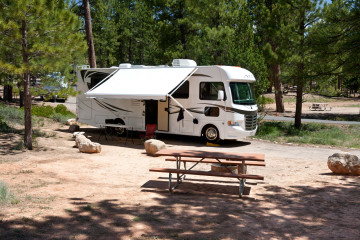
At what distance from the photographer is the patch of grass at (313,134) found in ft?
49.6

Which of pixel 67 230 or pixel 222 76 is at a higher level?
pixel 222 76

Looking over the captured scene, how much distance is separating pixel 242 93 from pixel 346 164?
6015 mm

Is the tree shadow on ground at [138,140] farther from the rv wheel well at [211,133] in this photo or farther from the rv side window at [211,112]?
the rv side window at [211,112]

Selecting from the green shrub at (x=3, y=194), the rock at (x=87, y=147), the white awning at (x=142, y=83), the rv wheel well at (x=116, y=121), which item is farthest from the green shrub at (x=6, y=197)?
the rv wheel well at (x=116, y=121)

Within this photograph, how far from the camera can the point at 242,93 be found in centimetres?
1422

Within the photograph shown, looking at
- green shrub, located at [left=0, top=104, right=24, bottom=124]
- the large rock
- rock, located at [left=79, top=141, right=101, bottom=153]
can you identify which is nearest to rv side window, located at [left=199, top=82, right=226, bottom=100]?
rock, located at [left=79, top=141, right=101, bottom=153]

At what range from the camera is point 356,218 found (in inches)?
226

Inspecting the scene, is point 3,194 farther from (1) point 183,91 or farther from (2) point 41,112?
(2) point 41,112

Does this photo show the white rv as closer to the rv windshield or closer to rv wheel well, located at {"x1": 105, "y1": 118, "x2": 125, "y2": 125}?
the rv windshield

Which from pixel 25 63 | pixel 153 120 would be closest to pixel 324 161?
pixel 153 120

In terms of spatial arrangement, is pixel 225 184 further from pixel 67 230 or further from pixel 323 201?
pixel 67 230

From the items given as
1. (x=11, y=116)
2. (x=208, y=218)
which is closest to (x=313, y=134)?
(x=208, y=218)

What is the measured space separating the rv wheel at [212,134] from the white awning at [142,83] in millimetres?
2065

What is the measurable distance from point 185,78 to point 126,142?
11.1ft
